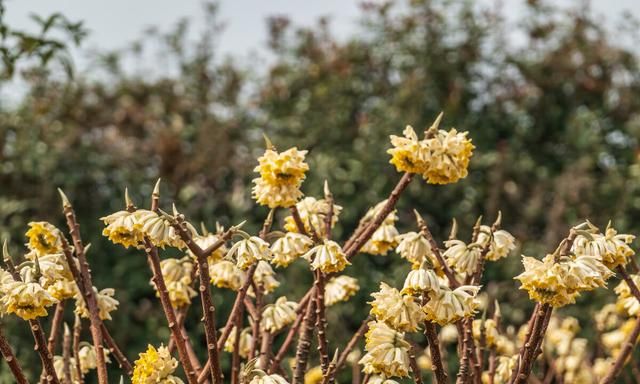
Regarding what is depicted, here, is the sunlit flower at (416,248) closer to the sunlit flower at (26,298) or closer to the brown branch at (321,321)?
the brown branch at (321,321)

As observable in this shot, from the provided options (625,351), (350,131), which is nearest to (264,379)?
(625,351)

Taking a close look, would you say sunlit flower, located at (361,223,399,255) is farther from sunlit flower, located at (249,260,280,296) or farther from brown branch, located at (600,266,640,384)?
brown branch, located at (600,266,640,384)

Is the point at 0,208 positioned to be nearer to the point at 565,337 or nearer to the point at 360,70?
the point at 360,70

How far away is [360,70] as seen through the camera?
5.96 metres

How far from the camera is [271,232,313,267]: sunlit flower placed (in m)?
1.68

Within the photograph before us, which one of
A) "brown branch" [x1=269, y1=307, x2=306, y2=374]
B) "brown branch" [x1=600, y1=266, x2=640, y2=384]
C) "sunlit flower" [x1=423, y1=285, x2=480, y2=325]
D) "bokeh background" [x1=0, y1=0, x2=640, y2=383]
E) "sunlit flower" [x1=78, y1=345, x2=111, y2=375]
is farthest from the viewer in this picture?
"bokeh background" [x1=0, y1=0, x2=640, y2=383]

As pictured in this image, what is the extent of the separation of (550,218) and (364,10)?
1.93 metres

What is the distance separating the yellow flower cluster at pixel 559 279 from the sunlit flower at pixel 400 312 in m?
0.18

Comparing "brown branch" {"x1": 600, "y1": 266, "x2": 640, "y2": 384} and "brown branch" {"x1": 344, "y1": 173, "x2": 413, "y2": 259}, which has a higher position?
"brown branch" {"x1": 344, "y1": 173, "x2": 413, "y2": 259}

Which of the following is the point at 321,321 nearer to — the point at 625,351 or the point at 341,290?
the point at 341,290

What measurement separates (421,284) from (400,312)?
0.20ft

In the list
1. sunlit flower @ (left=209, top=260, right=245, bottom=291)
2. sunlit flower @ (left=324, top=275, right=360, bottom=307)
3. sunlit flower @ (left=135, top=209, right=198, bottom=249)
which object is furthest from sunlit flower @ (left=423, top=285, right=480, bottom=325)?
sunlit flower @ (left=324, top=275, right=360, bottom=307)

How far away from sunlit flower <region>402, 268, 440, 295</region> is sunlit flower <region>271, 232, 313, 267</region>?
30cm

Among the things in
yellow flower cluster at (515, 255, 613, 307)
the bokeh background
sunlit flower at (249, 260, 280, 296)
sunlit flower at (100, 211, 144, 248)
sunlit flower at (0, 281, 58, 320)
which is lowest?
sunlit flower at (0, 281, 58, 320)
